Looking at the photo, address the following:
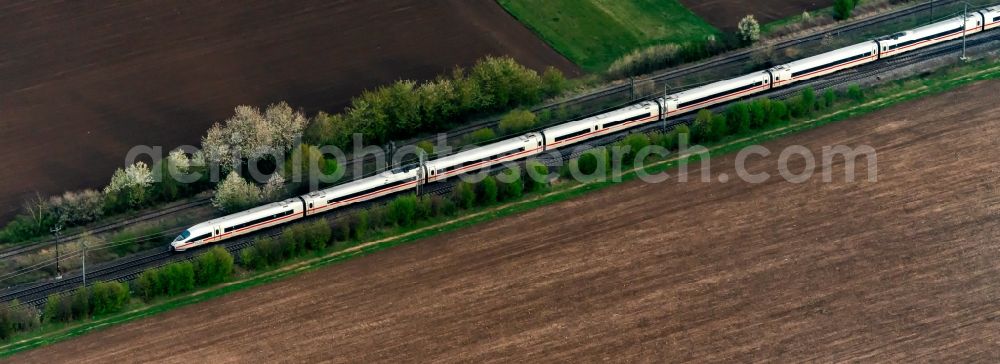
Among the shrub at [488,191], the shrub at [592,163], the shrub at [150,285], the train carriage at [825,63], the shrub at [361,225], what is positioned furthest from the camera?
the train carriage at [825,63]

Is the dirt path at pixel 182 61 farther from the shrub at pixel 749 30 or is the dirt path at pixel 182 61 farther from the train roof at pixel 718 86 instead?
the shrub at pixel 749 30

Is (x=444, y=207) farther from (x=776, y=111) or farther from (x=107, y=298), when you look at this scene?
(x=776, y=111)

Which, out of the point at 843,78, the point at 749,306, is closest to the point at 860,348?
the point at 749,306

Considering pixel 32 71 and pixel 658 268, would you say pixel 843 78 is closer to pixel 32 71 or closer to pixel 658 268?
pixel 658 268

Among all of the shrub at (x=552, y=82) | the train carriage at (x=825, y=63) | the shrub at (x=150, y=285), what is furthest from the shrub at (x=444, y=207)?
the train carriage at (x=825, y=63)

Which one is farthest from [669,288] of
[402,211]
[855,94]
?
[855,94]

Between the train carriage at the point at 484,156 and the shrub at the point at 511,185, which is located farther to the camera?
the train carriage at the point at 484,156
